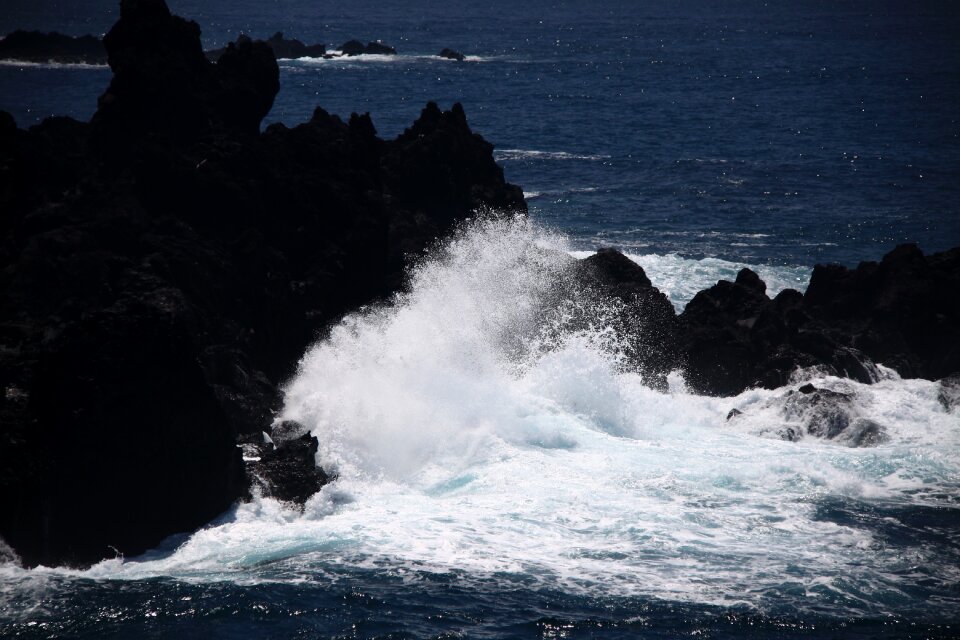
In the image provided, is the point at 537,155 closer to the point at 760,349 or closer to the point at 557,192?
the point at 557,192

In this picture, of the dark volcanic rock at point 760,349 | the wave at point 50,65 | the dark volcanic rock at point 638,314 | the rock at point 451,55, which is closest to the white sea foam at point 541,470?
the dark volcanic rock at point 638,314

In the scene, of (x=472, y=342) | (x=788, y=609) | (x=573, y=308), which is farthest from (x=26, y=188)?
(x=788, y=609)

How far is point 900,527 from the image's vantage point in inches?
950

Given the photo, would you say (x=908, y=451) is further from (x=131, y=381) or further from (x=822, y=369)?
(x=131, y=381)

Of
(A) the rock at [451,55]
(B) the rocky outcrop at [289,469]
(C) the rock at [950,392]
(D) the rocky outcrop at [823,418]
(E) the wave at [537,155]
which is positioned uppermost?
(A) the rock at [451,55]

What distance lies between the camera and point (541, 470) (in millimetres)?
27266

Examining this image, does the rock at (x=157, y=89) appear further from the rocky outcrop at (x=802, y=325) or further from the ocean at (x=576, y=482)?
the rocky outcrop at (x=802, y=325)

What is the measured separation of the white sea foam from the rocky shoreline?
0.99m

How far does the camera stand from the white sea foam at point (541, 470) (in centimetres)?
2216

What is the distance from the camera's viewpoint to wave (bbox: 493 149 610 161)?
6674cm

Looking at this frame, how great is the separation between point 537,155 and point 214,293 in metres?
40.2

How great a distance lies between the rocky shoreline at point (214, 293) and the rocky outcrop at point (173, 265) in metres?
0.05

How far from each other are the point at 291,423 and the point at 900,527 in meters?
14.3

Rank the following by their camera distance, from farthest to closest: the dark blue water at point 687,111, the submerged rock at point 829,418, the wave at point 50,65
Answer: the wave at point 50,65 → the dark blue water at point 687,111 → the submerged rock at point 829,418
